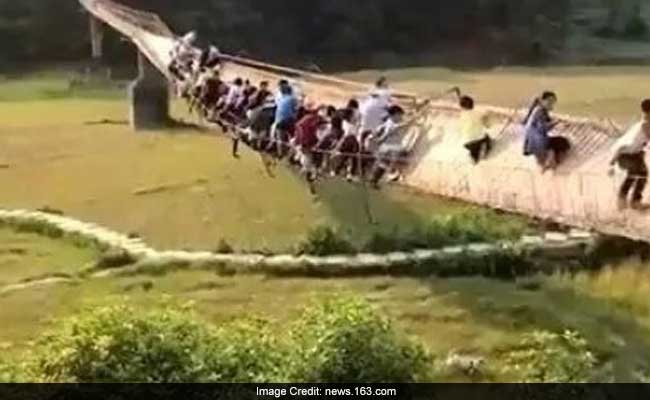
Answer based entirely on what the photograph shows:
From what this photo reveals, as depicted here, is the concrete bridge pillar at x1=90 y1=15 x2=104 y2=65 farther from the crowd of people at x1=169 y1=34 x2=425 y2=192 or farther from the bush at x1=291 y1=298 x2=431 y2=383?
the bush at x1=291 y1=298 x2=431 y2=383

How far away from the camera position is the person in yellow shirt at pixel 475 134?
1276cm

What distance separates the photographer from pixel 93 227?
51.5 ft

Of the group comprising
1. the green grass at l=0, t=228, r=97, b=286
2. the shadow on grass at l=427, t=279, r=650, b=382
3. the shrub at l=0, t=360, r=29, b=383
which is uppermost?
the shrub at l=0, t=360, r=29, b=383

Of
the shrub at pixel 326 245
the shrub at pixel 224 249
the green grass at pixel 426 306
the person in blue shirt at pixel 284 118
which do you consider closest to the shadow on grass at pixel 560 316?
the green grass at pixel 426 306

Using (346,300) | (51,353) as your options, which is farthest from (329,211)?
(51,353)

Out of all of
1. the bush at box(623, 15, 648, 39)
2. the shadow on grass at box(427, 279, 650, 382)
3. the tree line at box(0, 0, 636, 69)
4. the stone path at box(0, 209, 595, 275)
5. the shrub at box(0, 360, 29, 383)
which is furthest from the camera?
the bush at box(623, 15, 648, 39)

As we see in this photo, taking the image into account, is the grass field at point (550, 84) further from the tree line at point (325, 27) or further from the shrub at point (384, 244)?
the shrub at point (384, 244)

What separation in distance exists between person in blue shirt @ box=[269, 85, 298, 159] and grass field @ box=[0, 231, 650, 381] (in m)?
2.69

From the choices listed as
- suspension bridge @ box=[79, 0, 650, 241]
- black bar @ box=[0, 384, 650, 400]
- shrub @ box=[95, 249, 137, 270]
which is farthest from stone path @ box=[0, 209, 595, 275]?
black bar @ box=[0, 384, 650, 400]

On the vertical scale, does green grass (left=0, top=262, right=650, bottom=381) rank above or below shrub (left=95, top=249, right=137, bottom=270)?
above

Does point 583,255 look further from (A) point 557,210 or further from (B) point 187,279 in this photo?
(B) point 187,279

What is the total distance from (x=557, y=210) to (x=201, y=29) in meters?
27.5

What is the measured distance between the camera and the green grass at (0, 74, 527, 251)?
50.3ft

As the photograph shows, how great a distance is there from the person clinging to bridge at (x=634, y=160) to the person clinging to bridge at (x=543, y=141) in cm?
89
